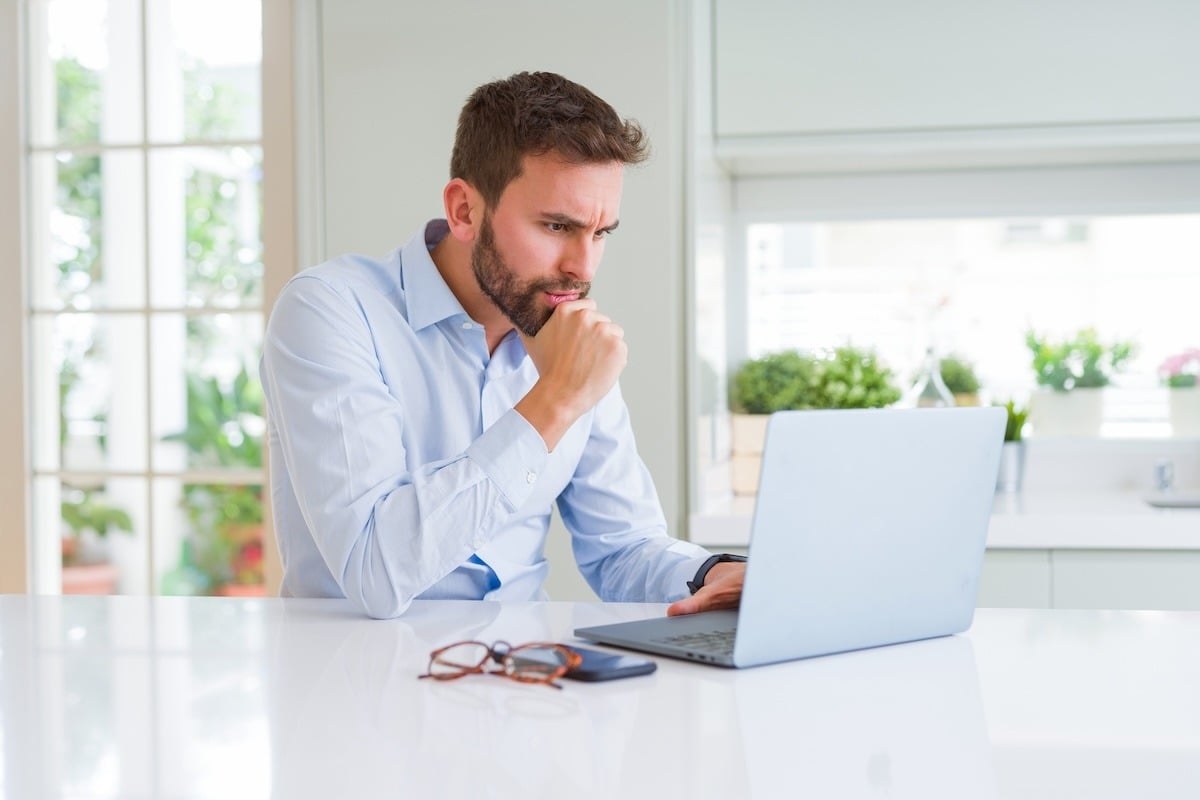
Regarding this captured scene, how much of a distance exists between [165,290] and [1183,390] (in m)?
6.04

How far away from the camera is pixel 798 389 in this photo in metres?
3.15

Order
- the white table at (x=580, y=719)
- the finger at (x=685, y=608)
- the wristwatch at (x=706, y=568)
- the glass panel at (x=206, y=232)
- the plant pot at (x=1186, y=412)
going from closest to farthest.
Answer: the white table at (x=580, y=719)
the finger at (x=685, y=608)
the wristwatch at (x=706, y=568)
the plant pot at (x=1186, y=412)
the glass panel at (x=206, y=232)

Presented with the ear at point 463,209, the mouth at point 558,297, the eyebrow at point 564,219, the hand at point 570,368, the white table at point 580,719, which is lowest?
the white table at point 580,719

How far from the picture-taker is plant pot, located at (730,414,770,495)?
124 inches

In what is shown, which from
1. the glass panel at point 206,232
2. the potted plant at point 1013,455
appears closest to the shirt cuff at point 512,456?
the potted plant at point 1013,455

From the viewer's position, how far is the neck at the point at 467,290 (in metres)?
1.86

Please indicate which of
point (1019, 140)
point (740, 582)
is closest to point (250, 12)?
point (1019, 140)

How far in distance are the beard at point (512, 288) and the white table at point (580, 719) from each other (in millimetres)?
501

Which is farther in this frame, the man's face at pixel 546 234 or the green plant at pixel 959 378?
the green plant at pixel 959 378

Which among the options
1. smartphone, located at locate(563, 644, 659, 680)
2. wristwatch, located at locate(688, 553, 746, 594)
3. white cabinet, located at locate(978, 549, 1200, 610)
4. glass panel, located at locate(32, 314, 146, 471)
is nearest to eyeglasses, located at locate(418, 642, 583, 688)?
smartphone, located at locate(563, 644, 659, 680)

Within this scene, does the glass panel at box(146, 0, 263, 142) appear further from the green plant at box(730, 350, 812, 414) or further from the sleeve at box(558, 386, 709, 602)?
the sleeve at box(558, 386, 709, 602)

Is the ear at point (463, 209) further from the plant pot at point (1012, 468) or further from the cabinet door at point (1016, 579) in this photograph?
the plant pot at point (1012, 468)

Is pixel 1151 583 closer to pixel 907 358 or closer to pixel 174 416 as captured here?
pixel 907 358

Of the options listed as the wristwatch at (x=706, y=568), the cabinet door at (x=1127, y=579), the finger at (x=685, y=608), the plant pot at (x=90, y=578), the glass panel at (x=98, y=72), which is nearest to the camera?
the finger at (x=685, y=608)
